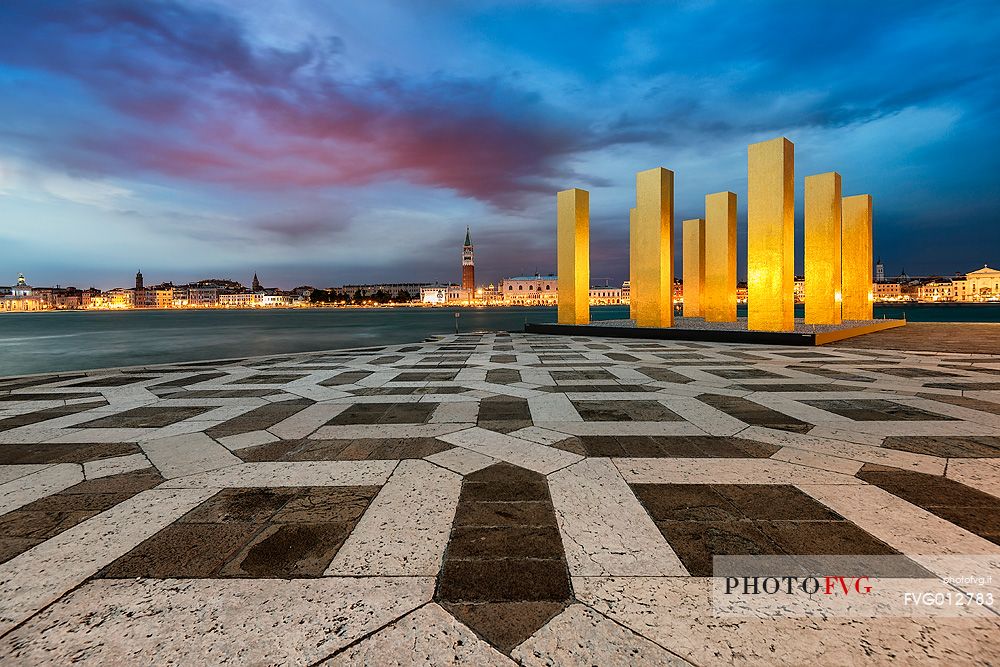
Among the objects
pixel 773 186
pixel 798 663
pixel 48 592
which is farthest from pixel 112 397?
pixel 773 186

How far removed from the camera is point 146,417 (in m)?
5.79

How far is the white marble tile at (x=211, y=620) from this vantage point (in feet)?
5.85

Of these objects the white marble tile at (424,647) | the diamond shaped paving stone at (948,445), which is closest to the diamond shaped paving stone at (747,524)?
the white marble tile at (424,647)

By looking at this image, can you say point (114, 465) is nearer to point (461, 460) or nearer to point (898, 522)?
point (461, 460)

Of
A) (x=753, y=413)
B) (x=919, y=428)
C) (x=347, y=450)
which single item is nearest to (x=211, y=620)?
(x=347, y=450)

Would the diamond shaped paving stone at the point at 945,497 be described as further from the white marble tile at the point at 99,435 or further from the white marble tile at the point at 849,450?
the white marble tile at the point at 99,435

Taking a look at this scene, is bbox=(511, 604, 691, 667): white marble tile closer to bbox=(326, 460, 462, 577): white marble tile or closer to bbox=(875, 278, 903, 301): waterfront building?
bbox=(326, 460, 462, 577): white marble tile

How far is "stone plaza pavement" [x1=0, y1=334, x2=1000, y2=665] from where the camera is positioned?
72.6 inches

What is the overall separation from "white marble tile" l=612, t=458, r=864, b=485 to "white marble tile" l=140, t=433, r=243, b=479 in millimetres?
3577

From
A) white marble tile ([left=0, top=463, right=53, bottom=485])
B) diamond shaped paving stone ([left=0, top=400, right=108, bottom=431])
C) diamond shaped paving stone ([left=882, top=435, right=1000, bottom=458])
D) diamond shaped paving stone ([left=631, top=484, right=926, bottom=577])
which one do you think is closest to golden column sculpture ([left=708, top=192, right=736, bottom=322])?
diamond shaped paving stone ([left=882, top=435, right=1000, bottom=458])

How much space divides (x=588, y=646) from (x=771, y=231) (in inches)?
640

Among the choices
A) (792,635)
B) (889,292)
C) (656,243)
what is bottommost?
(792,635)

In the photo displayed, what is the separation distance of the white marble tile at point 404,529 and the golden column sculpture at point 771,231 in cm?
1412

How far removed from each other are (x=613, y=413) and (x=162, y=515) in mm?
4619
